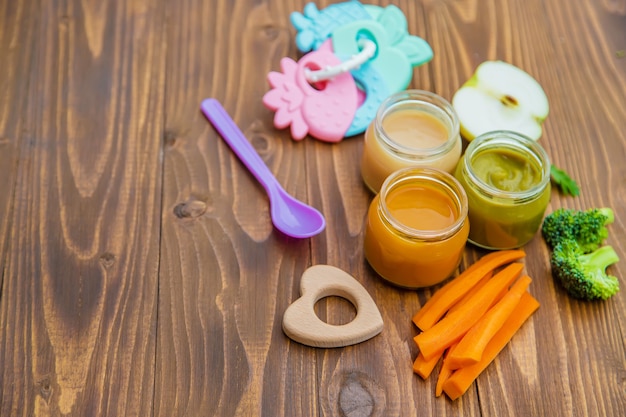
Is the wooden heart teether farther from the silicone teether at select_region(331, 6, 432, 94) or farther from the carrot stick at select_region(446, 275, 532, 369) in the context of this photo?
the silicone teether at select_region(331, 6, 432, 94)

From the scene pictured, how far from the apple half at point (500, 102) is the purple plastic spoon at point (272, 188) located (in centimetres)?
39

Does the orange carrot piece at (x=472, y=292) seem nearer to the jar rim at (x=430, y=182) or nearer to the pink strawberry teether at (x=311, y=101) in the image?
the jar rim at (x=430, y=182)

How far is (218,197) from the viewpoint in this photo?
4.97 feet

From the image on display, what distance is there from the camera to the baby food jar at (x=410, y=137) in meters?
1.42

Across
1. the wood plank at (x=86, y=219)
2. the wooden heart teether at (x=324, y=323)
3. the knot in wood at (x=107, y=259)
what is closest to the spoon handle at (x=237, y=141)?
the wood plank at (x=86, y=219)

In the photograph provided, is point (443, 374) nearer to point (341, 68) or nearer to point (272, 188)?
point (272, 188)

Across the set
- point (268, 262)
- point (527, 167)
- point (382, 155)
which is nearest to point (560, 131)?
point (527, 167)

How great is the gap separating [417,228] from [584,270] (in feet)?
1.09

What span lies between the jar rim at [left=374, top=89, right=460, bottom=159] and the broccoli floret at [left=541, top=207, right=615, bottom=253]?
0.86ft

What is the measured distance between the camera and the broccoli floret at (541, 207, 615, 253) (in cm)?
143

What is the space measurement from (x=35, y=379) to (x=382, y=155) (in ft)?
2.49

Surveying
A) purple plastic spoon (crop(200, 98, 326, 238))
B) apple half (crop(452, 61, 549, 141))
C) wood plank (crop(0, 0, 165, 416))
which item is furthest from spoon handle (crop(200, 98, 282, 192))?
apple half (crop(452, 61, 549, 141))

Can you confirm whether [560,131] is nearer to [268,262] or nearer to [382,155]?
[382,155]

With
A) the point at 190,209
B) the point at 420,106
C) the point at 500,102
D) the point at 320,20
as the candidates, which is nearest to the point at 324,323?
the point at 190,209
